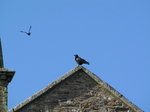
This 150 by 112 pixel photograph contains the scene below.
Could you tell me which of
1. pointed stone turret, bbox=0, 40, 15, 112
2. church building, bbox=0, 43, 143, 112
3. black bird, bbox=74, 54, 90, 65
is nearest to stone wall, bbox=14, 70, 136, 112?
church building, bbox=0, 43, 143, 112

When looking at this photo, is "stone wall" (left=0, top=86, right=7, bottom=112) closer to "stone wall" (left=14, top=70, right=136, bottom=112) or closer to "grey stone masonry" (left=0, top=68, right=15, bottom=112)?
"grey stone masonry" (left=0, top=68, right=15, bottom=112)

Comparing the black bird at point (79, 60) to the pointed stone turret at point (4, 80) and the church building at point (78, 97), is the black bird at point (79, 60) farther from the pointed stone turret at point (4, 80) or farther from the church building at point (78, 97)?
the pointed stone turret at point (4, 80)

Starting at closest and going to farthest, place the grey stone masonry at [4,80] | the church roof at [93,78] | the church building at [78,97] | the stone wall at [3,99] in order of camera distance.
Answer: the church roof at [93,78]
the church building at [78,97]
the stone wall at [3,99]
the grey stone masonry at [4,80]

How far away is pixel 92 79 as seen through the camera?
16.7 metres

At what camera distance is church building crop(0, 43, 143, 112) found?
52.1 feet

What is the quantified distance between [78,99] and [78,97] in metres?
0.07

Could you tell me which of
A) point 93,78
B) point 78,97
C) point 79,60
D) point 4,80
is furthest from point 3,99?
point 93,78

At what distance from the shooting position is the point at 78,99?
16234 millimetres

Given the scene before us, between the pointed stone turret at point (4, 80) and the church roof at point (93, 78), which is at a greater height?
the pointed stone turret at point (4, 80)


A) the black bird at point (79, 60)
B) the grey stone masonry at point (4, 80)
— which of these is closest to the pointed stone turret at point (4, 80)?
the grey stone masonry at point (4, 80)

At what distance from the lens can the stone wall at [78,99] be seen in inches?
626

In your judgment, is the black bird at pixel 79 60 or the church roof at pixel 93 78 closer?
the church roof at pixel 93 78

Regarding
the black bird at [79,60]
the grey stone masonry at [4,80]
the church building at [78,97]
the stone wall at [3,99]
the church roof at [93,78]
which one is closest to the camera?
the church roof at [93,78]

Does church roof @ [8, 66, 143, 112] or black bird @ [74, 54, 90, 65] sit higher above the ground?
black bird @ [74, 54, 90, 65]
